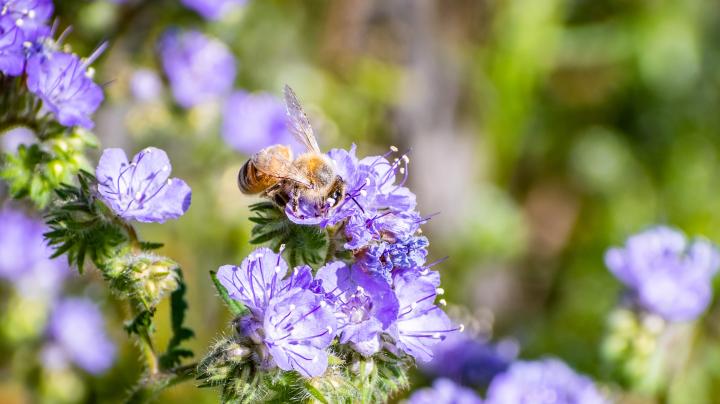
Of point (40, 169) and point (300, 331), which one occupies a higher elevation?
point (40, 169)

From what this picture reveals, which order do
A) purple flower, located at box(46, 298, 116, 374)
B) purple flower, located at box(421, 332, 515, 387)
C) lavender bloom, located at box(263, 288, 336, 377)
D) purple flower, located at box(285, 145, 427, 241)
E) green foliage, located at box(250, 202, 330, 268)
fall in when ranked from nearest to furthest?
lavender bloom, located at box(263, 288, 336, 377)
purple flower, located at box(285, 145, 427, 241)
green foliage, located at box(250, 202, 330, 268)
purple flower, located at box(421, 332, 515, 387)
purple flower, located at box(46, 298, 116, 374)

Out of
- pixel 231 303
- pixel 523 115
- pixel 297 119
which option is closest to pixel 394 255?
pixel 231 303

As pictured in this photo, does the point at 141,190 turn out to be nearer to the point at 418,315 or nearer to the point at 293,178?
the point at 293,178

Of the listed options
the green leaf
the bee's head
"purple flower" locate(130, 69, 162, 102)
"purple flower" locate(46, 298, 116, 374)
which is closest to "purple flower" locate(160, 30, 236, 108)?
"purple flower" locate(130, 69, 162, 102)

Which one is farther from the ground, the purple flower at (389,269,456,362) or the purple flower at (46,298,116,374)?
the purple flower at (389,269,456,362)

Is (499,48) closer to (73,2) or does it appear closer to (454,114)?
(454,114)

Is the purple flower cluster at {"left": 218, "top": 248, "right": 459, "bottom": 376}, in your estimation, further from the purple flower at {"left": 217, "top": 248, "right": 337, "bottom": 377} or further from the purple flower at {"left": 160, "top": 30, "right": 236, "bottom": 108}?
the purple flower at {"left": 160, "top": 30, "right": 236, "bottom": 108}
